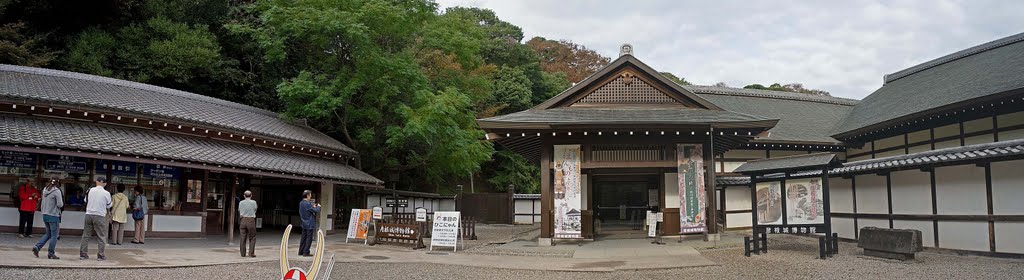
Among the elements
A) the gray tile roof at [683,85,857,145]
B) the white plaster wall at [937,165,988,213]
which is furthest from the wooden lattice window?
the gray tile roof at [683,85,857,145]

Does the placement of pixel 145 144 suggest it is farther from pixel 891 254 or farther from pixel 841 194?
pixel 841 194

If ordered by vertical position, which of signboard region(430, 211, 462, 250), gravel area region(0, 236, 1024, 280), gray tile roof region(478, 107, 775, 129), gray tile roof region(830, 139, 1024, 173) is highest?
gray tile roof region(478, 107, 775, 129)

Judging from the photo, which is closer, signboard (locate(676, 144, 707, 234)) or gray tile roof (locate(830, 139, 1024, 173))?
gray tile roof (locate(830, 139, 1024, 173))

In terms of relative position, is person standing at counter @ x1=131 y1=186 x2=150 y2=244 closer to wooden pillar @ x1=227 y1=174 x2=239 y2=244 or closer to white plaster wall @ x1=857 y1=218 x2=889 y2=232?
wooden pillar @ x1=227 y1=174 x2=239 y2=244

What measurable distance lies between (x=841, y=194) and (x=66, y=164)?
20081 mm

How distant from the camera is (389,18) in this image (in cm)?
2295

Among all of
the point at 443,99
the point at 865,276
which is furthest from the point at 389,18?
the point at 865,276

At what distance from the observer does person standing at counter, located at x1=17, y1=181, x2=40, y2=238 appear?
13.5 m

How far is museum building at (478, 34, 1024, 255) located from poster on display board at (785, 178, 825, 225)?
670 mm

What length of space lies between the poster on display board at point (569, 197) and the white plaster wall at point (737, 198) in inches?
303

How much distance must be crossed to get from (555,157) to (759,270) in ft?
22.0

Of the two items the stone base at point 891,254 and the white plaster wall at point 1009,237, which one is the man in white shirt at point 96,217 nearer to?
the stone base at point 891,254

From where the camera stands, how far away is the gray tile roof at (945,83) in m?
15.7

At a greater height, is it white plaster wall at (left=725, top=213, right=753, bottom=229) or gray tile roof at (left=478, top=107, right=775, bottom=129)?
gray tile roof at (left=478, top=107, right=775, bottom=129)
